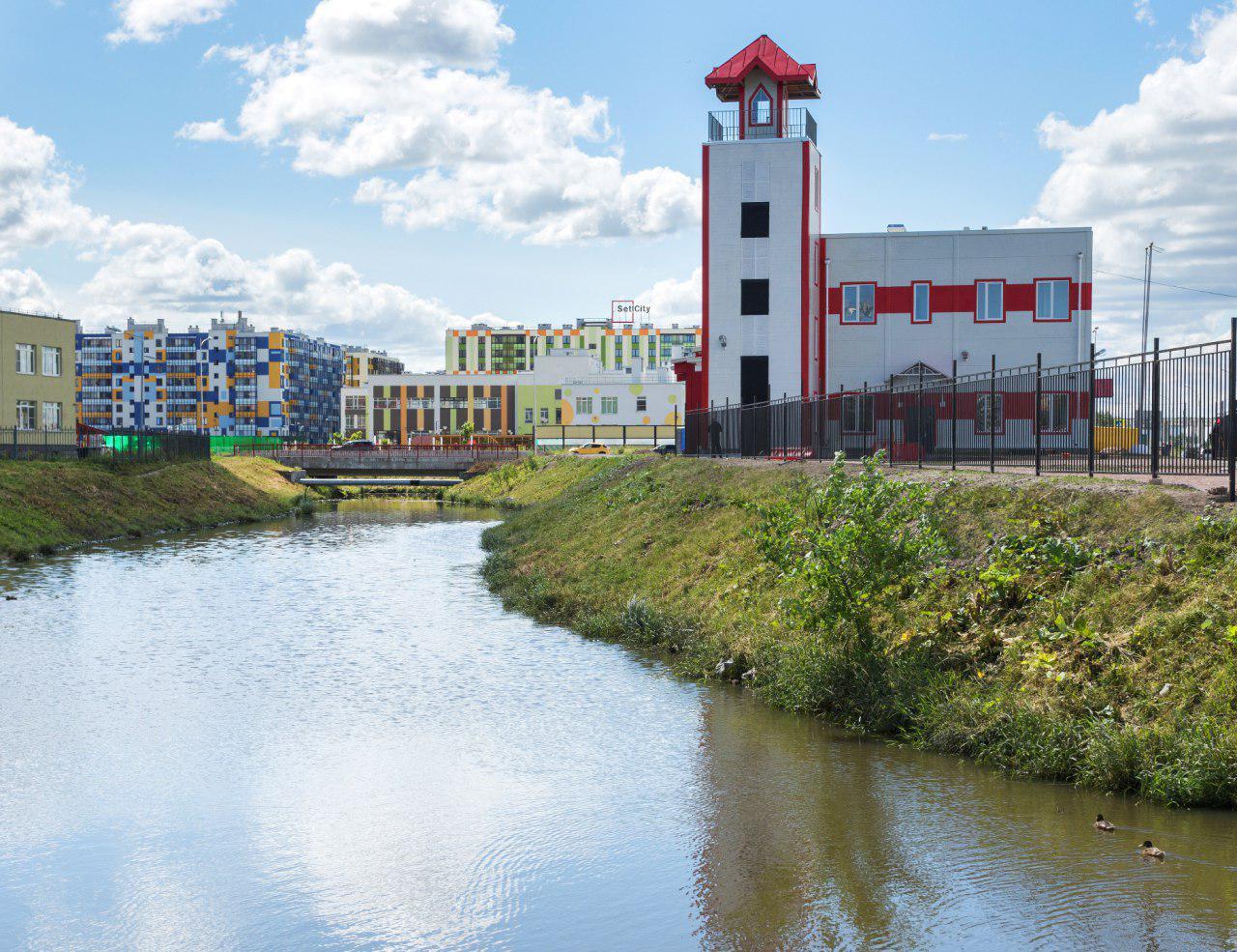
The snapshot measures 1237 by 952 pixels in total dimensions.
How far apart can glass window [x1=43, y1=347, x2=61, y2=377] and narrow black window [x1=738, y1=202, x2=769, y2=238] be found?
44.7 meters

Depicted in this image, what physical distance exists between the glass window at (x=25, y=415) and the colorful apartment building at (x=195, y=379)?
122029 millimetres

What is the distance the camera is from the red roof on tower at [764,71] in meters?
47.5

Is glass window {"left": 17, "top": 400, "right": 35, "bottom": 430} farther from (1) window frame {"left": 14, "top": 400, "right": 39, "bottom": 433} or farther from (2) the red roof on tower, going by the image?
(2) the red roof on tower

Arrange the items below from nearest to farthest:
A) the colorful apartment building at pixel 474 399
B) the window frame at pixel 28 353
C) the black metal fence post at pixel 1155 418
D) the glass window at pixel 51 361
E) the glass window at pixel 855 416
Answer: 1. the black metal fence post at pixel 1155 418
2. the glass window at pixel 855 416
3. the window frame at pixel 28 353
4. the glass window at pixel 51 361
5. the colorful apartment building at pixel 474 399

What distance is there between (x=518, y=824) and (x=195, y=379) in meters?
192

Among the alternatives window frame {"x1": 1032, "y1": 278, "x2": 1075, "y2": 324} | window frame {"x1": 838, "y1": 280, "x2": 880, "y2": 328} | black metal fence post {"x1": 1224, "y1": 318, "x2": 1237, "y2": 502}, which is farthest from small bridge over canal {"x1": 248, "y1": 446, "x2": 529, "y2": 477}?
black metal fence post {"x1": 1224, "y1": 318, "x2": 1237, "y2": 502}

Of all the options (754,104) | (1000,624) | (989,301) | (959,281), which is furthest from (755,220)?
(1000,624)

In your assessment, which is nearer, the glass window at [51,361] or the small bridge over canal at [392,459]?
the glass window at [51,361]

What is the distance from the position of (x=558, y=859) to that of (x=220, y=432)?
7488 inches

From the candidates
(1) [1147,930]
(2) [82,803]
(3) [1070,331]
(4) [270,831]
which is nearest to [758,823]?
(1) [1147,930]

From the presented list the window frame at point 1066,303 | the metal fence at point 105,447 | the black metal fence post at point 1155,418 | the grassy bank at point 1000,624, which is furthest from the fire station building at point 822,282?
the black metal fence post at point 1155,418

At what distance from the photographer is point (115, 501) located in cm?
4672

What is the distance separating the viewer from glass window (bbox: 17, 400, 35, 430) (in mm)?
65363

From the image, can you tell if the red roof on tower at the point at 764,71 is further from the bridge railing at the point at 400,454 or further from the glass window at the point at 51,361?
the glass window at the point at 51,361
